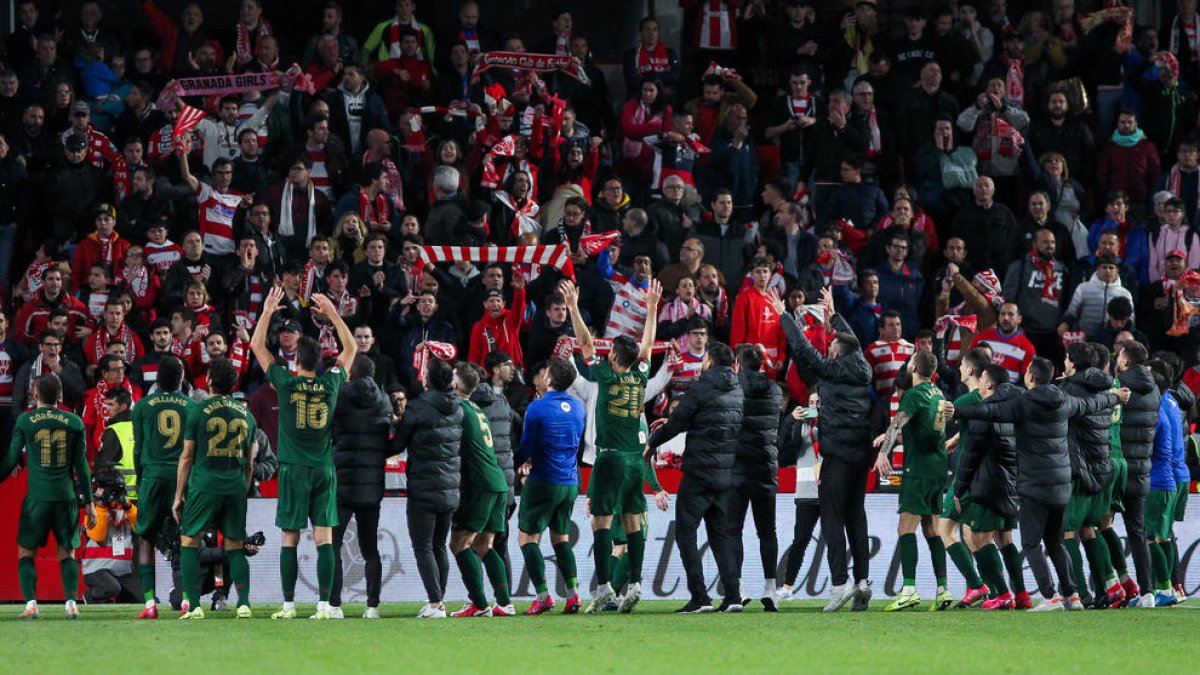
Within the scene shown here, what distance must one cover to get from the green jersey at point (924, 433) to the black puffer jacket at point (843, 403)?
0.31 metres

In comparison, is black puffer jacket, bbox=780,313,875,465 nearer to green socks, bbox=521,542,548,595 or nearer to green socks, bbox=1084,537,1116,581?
green socks, bbox=1084,537,1116,581

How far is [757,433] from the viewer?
1520 centimetres

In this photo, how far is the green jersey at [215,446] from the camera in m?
14.2

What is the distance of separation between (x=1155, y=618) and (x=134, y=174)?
39.2ft

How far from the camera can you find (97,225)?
20594mm

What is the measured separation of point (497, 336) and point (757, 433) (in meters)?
5.04

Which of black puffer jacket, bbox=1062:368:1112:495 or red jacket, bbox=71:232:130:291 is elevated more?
red jacket, bbox=71:232:130:291

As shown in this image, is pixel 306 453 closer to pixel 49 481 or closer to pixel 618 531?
pixel 49 481

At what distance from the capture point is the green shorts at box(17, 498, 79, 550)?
1470cm

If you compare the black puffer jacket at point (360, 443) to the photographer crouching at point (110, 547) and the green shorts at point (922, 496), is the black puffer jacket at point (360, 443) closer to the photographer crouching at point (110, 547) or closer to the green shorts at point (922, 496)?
the photographer crouching at point (110, 547)

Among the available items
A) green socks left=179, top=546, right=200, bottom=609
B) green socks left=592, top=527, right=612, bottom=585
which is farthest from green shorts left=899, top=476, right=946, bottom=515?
green socks left=179, top=546, right=200, bottom=609

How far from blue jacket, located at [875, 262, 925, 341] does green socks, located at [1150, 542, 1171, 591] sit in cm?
503

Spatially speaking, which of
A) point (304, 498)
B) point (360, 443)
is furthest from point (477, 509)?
point (304, 498)

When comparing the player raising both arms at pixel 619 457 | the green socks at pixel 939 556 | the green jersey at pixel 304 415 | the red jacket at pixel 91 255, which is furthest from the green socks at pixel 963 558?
the red jacket at pixel 91 255
